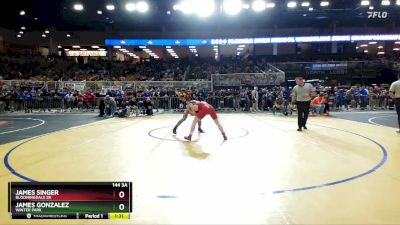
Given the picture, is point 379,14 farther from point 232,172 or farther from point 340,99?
point 232,172

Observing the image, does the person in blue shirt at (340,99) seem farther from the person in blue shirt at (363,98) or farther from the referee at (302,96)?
the referee at (302,96)

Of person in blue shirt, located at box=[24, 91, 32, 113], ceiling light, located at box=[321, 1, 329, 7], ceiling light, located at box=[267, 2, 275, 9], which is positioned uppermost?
ceiling light, located at box=[321, 1, 329, 7]

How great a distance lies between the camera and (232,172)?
18.1 feet

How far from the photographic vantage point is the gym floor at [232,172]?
3.73 m

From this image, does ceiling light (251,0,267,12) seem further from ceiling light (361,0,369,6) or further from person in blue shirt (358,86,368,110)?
person in blue shirt (358,86,368,110)

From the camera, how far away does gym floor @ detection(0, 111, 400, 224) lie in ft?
12.2

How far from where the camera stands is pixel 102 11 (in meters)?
34.6

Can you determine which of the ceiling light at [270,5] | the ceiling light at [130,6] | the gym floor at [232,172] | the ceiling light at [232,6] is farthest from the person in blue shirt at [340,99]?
the ceiling light at [130,6]
